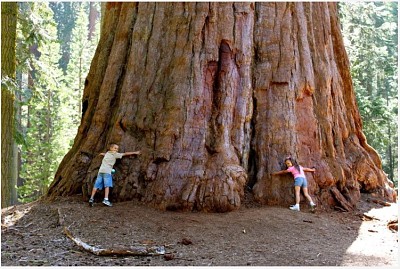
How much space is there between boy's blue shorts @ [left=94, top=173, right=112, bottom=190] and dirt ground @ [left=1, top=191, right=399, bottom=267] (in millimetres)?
305

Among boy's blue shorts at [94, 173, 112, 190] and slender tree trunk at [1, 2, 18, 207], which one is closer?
boy's blue shorts at [94, 173, 112, 190]

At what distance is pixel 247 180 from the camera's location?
711cm

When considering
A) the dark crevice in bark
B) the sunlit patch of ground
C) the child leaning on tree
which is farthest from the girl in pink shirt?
the child leaning on tree

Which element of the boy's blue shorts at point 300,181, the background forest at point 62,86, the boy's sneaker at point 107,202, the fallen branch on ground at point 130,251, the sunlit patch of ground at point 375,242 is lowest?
the sunlit patch of ground at point 375,242

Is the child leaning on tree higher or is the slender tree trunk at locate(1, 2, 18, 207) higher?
the slender tree trunk at locate(1, 2, 18, 207)

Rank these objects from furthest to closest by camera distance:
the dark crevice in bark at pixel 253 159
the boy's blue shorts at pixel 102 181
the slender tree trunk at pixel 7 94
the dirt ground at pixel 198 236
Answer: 1. the slender tree trunk at pixel 7 94
2. the dark crevice in bark at pixel 253 159
3. the boy's blue shorts at pixel 102 181
4. the dirt ground at pixel 198 236

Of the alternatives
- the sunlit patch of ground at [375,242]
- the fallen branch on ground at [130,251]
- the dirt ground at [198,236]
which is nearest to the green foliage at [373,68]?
the sunlit patch of ground at [375,242]

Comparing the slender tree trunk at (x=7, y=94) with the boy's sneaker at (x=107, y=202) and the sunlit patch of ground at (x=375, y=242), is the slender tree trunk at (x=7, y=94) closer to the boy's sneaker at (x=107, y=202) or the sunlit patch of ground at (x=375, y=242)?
the boy's sneaker at (x=107, y=202)

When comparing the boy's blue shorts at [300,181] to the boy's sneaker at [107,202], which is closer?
the boy's sneaker at [107,202]

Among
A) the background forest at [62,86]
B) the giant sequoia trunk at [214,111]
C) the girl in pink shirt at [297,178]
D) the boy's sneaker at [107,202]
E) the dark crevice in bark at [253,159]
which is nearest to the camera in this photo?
the boy's sneaker at [107,202]

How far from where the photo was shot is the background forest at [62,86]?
11.1m

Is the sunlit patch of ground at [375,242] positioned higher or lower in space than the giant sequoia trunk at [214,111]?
lower

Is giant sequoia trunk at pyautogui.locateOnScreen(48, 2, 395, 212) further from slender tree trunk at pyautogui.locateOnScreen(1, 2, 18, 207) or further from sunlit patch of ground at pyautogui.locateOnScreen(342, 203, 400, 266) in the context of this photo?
slender tree trunk at pyautogui.locateOnScreen(1, 2, 18, 207)

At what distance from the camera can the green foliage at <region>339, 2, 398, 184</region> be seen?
16844 millimetres
